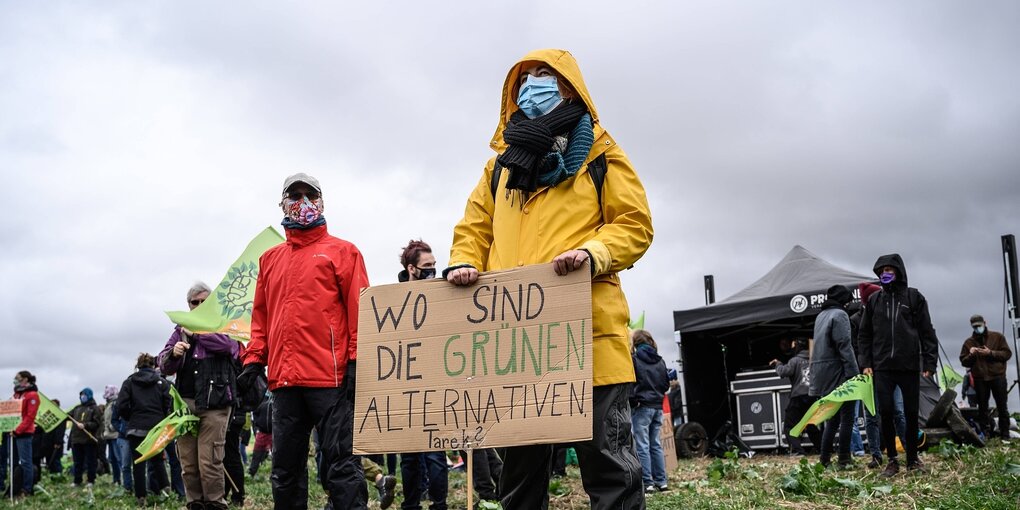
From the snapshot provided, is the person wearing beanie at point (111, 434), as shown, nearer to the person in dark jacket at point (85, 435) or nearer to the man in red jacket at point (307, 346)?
the person in dark jacket at point (85, 435)

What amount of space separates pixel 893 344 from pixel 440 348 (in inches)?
252

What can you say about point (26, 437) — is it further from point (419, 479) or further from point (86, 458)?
point (419, 479)

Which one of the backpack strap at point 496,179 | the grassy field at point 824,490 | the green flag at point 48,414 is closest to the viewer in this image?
the backpack strap at point 496,179

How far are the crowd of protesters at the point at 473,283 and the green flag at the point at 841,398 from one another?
0.84ft

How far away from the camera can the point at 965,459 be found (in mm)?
9609

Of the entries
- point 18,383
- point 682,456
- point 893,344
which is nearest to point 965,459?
point 893,344

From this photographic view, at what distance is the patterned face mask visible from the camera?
5.46m

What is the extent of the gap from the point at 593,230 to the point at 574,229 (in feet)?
0.31

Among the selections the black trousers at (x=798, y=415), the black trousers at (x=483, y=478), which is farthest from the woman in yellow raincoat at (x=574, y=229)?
the black trousers at (x=798, y=415)

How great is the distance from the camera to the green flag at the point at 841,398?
9086 millimetres

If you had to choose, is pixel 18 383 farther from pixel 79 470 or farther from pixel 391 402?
pixel 391 402

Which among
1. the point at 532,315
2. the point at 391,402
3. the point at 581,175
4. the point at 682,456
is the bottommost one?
the point at 682,456

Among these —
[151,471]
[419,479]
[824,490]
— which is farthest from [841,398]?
[151,471]

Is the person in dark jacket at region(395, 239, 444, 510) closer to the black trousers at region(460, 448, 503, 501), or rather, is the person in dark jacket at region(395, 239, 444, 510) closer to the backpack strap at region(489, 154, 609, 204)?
the black trousers at region(460, 448, 503, 501)
